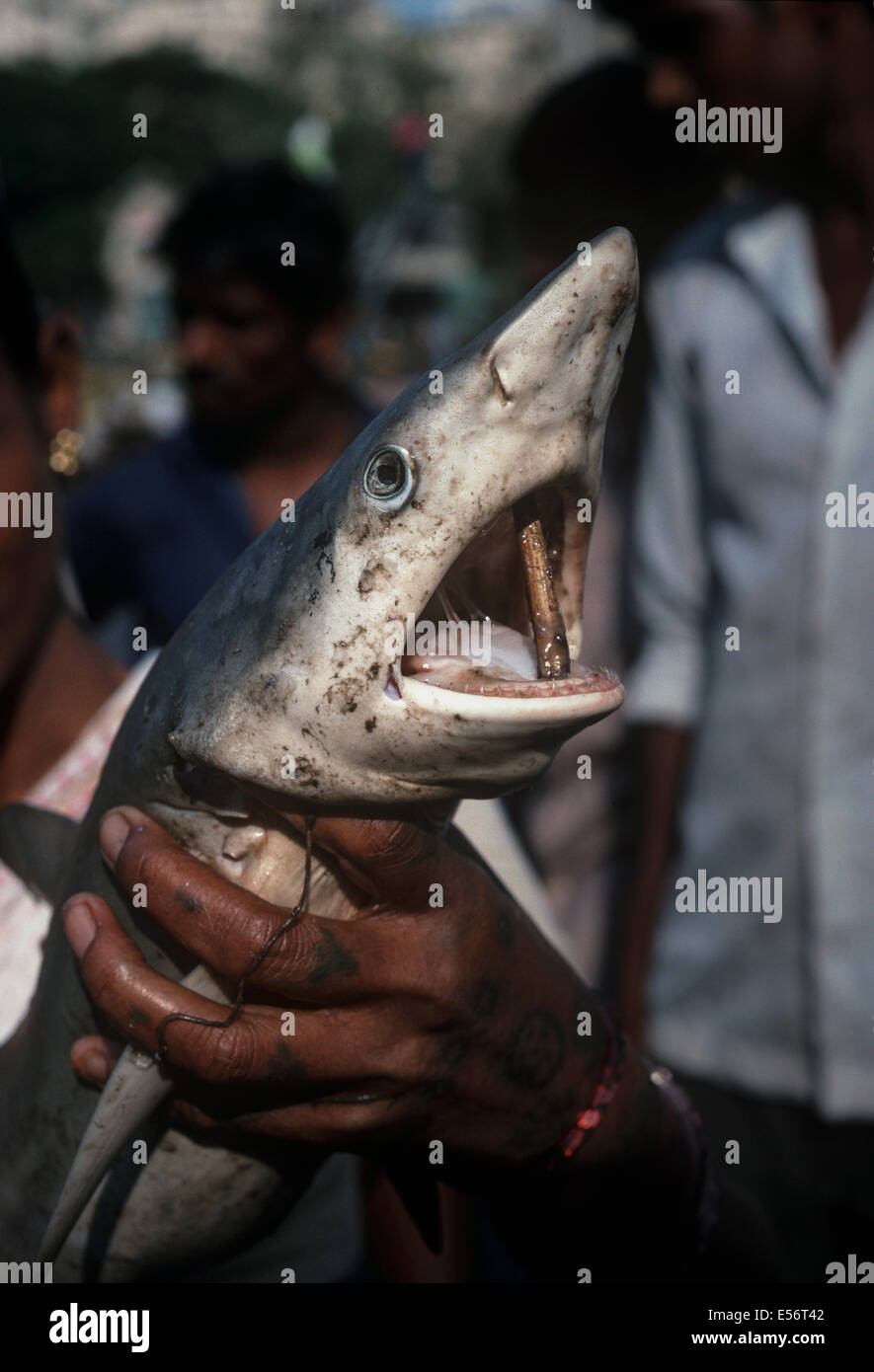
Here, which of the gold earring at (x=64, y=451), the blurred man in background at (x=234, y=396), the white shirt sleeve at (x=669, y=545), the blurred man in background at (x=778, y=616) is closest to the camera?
the gold earring at (x=64, y=451)

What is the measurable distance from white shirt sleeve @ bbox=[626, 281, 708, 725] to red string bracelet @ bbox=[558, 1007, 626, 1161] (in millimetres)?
1724

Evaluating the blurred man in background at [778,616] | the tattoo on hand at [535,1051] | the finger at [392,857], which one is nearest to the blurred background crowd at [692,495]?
the blurred man in background at [778,616]

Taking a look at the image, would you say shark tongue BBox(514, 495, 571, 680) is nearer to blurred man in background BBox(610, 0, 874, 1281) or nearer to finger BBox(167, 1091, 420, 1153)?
finger BBox(167, 1091, 420, 1153)

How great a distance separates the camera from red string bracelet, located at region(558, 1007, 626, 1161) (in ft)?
5.03

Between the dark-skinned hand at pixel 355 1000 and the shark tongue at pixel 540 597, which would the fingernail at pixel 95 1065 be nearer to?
the dark-skinned hand at pixel 355 1000

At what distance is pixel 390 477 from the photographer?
1.18m

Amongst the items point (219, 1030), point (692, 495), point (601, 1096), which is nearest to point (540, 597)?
point (219, 1030)

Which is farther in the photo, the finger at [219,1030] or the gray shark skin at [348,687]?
the finger at [219,1030]

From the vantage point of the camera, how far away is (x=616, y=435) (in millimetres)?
3625

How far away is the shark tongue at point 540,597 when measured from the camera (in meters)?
1.18

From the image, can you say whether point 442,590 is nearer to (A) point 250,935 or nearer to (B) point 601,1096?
(A) point 250,935

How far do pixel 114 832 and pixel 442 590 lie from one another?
0.44 metres
